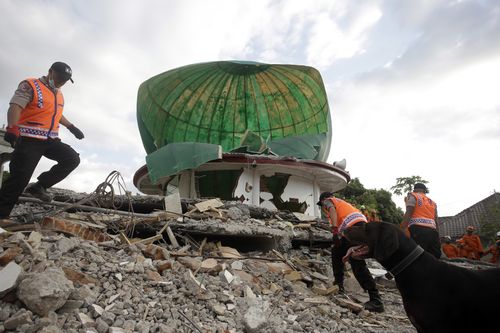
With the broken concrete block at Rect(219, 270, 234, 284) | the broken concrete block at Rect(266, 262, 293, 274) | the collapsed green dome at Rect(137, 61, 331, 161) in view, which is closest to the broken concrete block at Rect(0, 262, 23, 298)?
the broken concrete block at Rect(219, 270, 234, 284)

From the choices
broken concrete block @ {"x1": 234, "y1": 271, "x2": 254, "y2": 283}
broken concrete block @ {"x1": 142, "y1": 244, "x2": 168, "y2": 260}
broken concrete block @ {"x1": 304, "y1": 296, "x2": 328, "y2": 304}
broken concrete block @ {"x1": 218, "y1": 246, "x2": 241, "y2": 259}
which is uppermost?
broken concrete block @ {"x1": 218, "y1": 246, "x2": 241, "y2": 259}

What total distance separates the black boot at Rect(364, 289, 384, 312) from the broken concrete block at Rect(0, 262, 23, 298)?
3.91 meters

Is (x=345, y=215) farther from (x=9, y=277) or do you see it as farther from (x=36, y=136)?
(x=36, y=136)

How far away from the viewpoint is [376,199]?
27.1 m

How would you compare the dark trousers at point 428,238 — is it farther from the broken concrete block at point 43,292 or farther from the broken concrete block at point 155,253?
the broken concrete block at point 43,292

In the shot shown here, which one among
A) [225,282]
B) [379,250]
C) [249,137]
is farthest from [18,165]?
[249,137]

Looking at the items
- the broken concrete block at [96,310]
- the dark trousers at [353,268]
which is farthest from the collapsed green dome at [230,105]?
the broken concrete block at [96,310]

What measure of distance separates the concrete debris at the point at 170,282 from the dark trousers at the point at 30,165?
46 centimetres

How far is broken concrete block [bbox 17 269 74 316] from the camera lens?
2.71 metres

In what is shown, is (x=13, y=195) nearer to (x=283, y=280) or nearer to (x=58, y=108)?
(x=58, y=108)

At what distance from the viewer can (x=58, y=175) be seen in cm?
485

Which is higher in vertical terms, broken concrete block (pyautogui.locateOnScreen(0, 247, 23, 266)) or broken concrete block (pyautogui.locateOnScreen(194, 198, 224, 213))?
broken concrete block (pyautogui.locateOnScreen(194, 198, 224, 213))

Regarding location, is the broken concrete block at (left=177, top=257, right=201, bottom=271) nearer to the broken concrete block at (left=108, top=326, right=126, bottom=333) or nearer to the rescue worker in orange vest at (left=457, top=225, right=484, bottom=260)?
the broken concrete block at (left=108, top=326, right=126, bottom=333)

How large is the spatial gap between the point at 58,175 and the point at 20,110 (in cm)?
94
